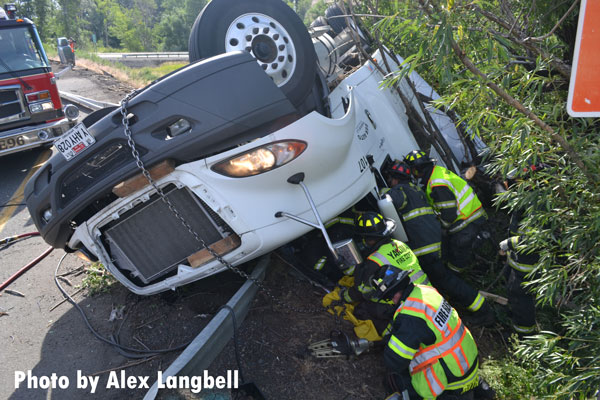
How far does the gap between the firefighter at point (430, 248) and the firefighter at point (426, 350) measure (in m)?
0.98

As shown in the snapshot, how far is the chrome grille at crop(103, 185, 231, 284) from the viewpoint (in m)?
3.40

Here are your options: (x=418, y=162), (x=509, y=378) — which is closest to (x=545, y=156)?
(x=509, y=378)

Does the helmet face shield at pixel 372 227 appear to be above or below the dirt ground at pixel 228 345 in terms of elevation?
above

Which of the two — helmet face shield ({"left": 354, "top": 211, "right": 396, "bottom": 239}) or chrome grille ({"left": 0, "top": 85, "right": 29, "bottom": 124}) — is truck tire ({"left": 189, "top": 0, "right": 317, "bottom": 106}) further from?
chrome grille ({"left": 0, "top": 85, "right": 29, "bottom": 124})

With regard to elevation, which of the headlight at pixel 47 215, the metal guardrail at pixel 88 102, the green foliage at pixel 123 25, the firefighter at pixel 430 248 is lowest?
the green foliage at pixel 123 25

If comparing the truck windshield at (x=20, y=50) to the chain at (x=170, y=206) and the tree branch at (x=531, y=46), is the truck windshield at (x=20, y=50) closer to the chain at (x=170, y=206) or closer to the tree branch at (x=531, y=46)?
the chain at (x=170, y=206)

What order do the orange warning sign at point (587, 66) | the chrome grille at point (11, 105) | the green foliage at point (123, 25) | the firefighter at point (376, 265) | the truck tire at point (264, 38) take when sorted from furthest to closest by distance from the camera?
the green foliage at point (123, 25), the chrome grille at point (11, 105), the truck tire at point (264, 38), the firefighter at point (376, 265), the orange warning sign at point (587, 66)

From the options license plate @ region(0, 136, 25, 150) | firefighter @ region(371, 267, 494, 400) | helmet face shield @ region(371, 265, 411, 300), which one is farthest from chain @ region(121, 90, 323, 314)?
license plate @ region(0, 136, 25, 150)

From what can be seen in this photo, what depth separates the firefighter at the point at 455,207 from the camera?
472 cm

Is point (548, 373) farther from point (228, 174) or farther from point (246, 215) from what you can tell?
point (228, 174)

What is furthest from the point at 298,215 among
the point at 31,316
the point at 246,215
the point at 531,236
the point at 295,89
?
the point at 31,316

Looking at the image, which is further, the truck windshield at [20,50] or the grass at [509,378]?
the truck windshield at [20,50]

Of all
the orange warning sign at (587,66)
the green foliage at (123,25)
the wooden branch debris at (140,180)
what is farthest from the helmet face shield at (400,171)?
the green foliage at (123,25)

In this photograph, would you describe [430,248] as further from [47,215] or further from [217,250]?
[47,215]
